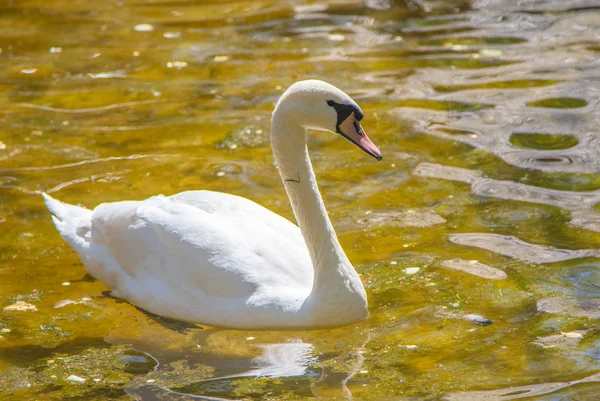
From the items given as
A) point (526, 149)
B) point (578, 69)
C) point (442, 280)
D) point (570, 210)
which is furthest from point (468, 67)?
point (442, 280)

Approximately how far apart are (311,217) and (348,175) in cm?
231

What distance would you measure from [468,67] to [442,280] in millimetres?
4664

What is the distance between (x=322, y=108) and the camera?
219 inches

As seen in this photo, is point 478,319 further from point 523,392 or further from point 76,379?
point 76,379

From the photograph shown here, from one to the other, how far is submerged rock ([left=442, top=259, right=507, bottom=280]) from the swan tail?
2.50m

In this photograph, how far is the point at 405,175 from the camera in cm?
798

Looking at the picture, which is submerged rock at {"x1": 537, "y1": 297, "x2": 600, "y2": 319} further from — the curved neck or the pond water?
the curved neck

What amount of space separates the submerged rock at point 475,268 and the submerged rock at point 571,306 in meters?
0.45

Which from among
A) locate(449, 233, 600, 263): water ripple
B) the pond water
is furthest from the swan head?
locate(449, 233, 600, 263): water ripple

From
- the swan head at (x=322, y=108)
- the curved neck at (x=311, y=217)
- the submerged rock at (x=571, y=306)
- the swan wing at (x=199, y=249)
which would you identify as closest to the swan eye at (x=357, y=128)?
the swan head at (x=322, y=108)

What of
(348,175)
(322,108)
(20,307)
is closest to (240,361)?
(322,108)

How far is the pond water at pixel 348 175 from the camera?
5.41 meters

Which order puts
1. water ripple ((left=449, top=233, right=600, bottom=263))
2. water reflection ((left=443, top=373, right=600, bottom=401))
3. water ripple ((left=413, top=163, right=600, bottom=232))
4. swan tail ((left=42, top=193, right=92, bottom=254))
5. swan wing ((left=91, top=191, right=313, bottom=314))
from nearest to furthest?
water reflection ((left=443, top=373, right=600, bottom=401))
swan wing ((left=91, top=191, right=313, bottom=314))
water ripple ((left=449, top=233, right=600, bottom=263))
swan tail ((left=42, top=193, right=92, bottom=254))
water ripple ((left=413, top=163, right=600, bottom=232))

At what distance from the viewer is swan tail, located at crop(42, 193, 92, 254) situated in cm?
679
